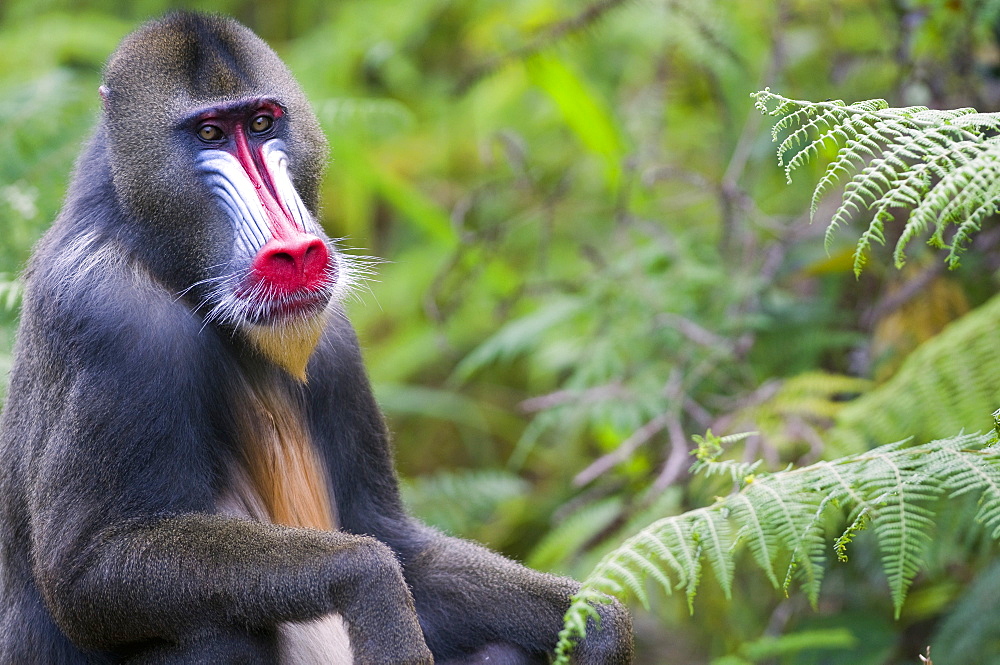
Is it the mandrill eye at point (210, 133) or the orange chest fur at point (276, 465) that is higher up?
the mandrill eye at point (210, 133)

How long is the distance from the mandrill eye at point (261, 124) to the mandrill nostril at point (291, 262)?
48 centimetres

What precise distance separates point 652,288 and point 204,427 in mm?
3014

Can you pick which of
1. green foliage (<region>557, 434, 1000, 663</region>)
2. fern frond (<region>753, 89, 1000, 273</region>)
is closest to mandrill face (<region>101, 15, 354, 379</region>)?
green foliage (<region>557, 434, 1000, 663</region>)

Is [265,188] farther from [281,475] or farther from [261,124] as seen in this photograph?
[281,475]

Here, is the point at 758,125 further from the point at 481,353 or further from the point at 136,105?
the point at 136,105

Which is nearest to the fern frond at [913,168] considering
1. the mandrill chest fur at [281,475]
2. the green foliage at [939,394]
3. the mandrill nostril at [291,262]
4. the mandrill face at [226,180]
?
the mandrill nostril at [291,262]

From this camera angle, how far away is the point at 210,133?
9.89ft

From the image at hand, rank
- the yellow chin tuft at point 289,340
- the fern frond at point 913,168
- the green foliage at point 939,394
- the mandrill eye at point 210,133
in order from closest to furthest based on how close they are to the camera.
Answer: the fern frond at point 913,168, the yellow chin tuft at point 289,340, the mandrill eye at point 210,133, the green foliage at point 939,394

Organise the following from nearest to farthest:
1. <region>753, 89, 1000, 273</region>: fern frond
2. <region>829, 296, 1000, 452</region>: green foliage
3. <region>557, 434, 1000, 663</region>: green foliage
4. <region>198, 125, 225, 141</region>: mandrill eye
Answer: <region>753, 89, 1000, 273</region>: fern frond
<region>557, 434, 1000, 663</region>: green foliage
<region>198, 125, 225, 141</region>: mandrill eye
<region>829, 296, 1000, 452</region>: green foliage

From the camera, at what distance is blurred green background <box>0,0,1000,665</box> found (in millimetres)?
4586

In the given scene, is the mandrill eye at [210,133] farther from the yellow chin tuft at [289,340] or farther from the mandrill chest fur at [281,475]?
the mandrill chest fur at [281,475]

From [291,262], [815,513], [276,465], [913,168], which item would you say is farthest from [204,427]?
[913,168]

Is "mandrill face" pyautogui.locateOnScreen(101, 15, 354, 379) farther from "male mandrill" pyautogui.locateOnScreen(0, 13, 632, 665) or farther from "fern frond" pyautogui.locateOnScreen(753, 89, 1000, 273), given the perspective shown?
"fern frond" pyautogui.locateOnScreen(753, 89, 1000, 273)

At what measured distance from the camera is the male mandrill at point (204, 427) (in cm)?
272
